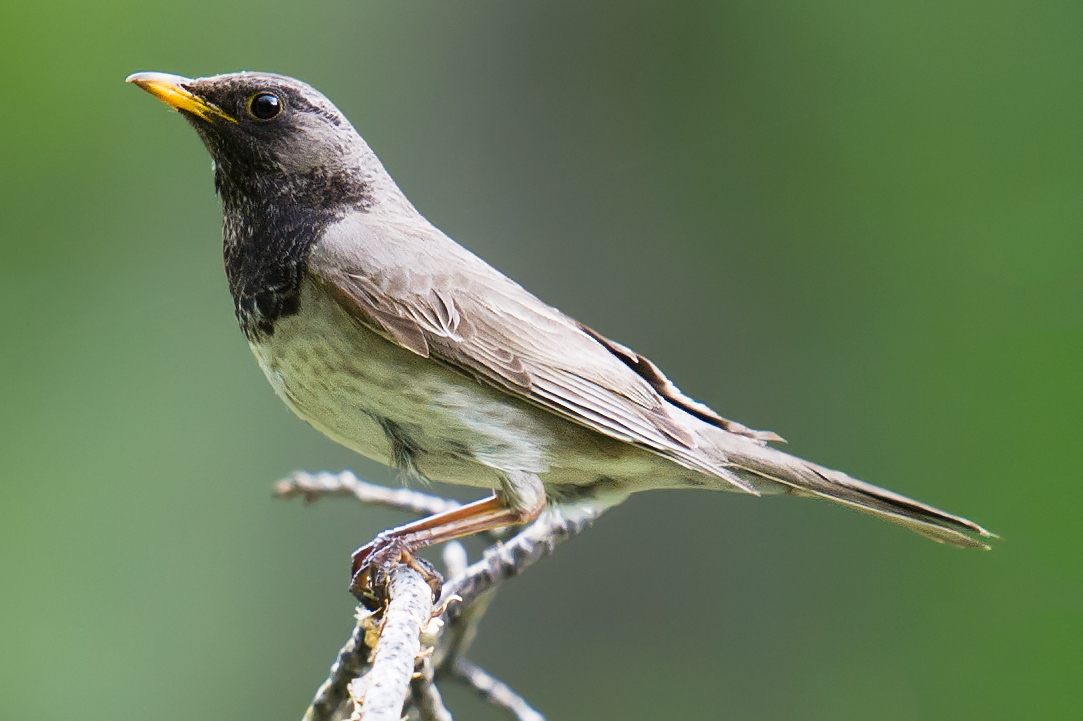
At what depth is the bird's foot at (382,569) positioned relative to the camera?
6.73 ft

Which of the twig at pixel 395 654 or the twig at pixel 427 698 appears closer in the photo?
the twig at pixel 395 654

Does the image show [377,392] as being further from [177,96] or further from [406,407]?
[177,96]

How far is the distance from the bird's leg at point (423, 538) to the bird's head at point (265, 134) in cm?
74

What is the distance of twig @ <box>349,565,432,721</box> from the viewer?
1298 mm

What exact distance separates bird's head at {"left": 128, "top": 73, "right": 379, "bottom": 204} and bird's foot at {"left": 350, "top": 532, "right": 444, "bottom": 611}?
0.76m

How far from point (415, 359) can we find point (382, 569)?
0.44m

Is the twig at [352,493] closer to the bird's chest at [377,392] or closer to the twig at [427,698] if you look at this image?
the bird's chest at [377,392]

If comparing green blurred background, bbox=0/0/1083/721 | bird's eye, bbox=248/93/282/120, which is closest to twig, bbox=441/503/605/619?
bird's eye, bbox=248/93/282/120

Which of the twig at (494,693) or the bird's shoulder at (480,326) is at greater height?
the bird's shoulder at (480,326)

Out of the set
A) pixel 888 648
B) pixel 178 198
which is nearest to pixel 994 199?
pixel 888 648

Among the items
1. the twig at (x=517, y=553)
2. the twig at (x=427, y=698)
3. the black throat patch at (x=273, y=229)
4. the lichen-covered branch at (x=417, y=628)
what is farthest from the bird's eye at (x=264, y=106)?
the twig at (x=427, y=698)

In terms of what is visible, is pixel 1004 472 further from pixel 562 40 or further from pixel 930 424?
pixel 562 40

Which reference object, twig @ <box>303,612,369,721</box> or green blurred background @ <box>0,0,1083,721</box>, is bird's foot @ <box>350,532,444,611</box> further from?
green blurred background @ <box>0,0,1083,721</box>

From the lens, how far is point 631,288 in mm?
4246
